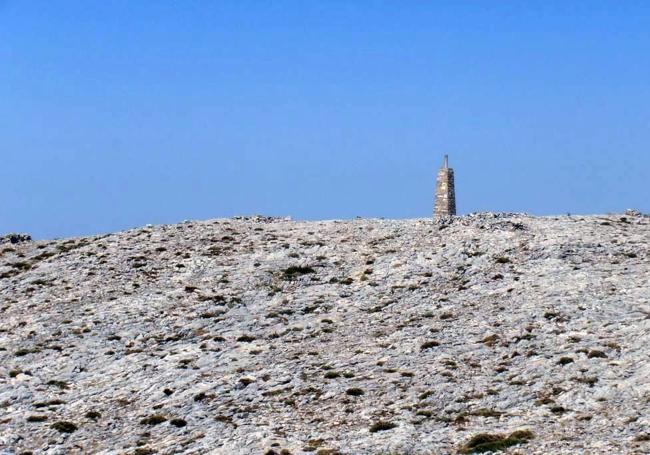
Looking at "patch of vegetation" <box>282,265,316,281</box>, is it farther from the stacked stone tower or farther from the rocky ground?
the stacked stone tower

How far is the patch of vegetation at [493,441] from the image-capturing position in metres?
29.0

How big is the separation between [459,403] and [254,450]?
8.08 m

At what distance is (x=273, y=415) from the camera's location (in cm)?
3416

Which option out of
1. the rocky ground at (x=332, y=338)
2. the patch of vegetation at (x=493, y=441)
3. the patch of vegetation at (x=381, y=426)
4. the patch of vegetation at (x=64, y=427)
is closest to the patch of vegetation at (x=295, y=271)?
the rocky ground at (x=332, y=338)

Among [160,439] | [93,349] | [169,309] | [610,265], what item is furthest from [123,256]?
[610,265]

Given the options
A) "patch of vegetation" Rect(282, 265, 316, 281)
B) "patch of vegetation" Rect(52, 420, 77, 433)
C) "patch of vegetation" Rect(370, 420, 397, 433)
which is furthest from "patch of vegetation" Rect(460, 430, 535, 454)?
"patch of vegetation" Rect(282, 265, 316, 281)

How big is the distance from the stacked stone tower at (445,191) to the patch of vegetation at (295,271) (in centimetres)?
2006

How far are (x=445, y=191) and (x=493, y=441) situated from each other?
42.0m

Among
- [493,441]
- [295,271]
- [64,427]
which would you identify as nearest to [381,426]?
[493,441]

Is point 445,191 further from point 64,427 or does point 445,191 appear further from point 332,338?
point 64,427

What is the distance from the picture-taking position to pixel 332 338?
140 feet

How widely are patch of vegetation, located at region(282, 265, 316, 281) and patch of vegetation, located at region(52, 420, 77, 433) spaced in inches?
748

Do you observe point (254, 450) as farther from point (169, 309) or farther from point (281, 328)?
point (169, 309)

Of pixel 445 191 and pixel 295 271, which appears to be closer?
pixel 295 271
